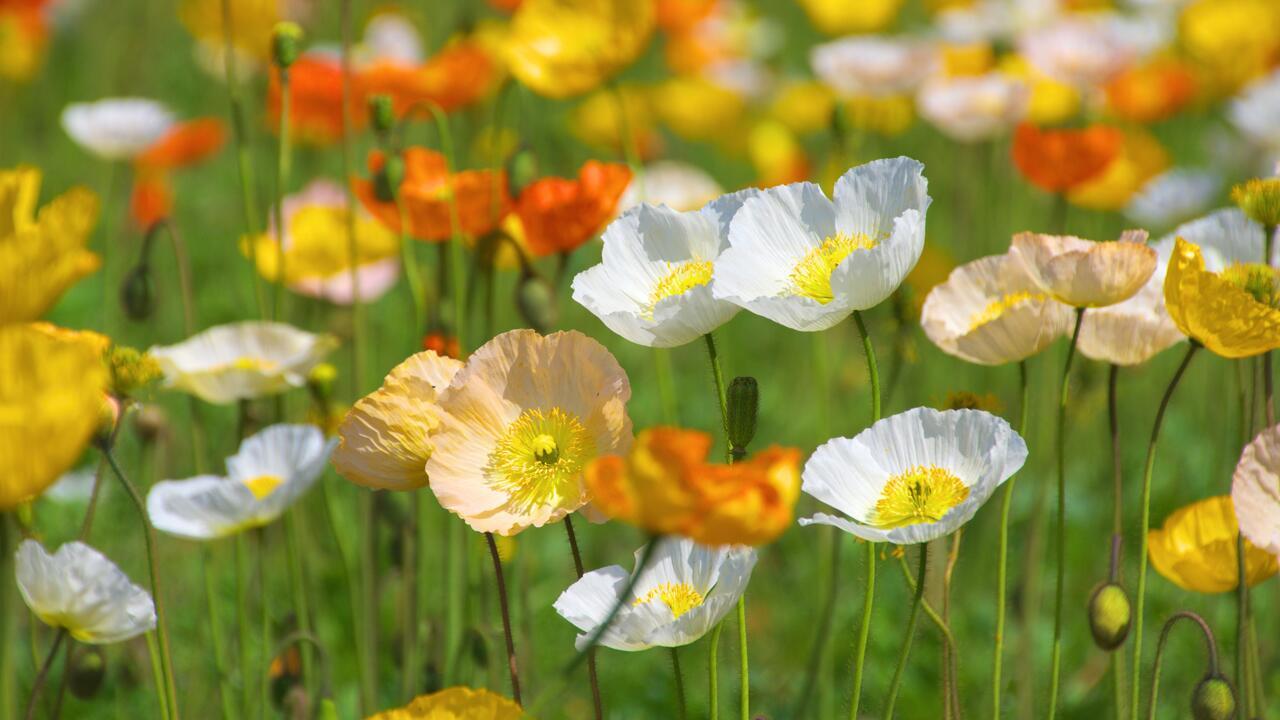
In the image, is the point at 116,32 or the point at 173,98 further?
the point at 173,98

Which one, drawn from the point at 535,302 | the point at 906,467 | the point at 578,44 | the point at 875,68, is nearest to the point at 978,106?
the point at 875,68

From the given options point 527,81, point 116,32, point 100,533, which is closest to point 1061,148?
point 527,81

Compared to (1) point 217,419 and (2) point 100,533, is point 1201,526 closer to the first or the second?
(2) point 100,533

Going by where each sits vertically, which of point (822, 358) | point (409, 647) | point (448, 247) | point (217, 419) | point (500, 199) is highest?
point (500, 199)

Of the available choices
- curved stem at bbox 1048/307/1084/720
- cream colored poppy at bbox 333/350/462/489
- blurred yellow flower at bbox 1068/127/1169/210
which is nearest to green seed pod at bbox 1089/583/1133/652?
curved stem at bbox 1048/307/1084/720

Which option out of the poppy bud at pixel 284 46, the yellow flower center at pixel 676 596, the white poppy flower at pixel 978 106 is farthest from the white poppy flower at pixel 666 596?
the white poppy flower at pixel 978 106

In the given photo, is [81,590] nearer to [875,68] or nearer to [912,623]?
[912,623]

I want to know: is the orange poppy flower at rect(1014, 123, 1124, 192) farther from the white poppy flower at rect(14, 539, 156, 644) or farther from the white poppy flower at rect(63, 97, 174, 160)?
the white poppy flower at rect(63, 97, 174, 160)

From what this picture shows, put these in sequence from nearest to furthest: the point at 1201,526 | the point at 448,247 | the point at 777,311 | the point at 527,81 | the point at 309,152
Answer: the point at 777,311
the point at 1201,526
the point at 448,247
the point at 527,81
the point at 309,152
